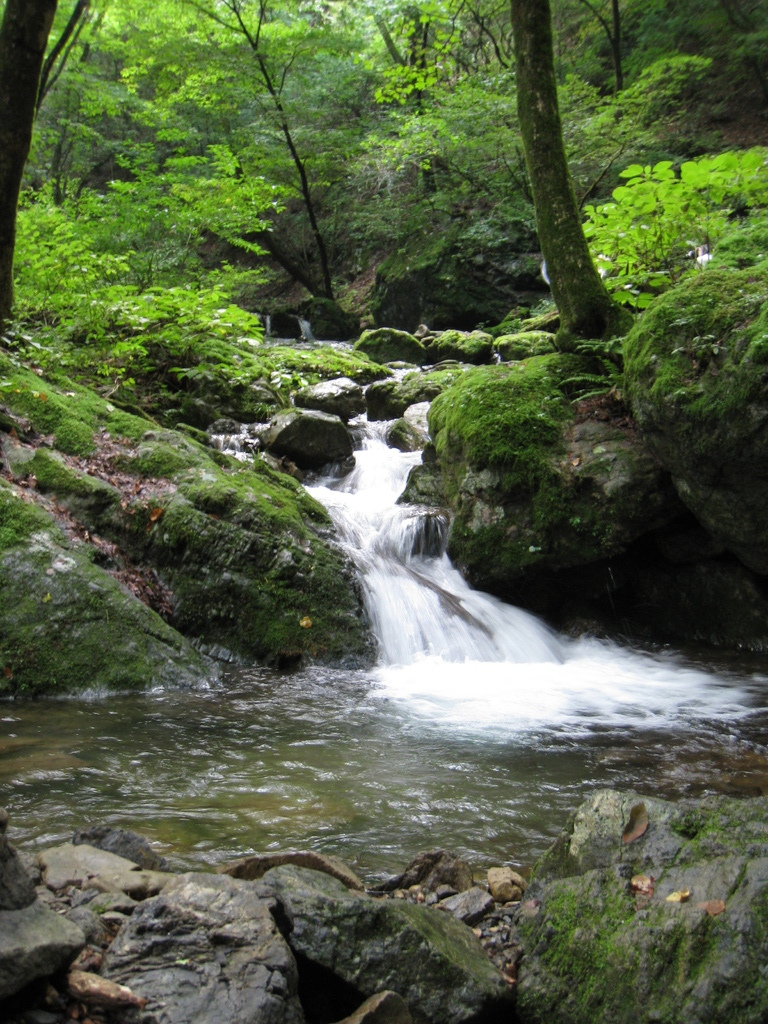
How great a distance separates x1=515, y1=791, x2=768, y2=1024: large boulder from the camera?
76.5 inches

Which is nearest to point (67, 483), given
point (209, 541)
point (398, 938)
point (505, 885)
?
point (209, 541)

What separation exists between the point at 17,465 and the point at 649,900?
20.8 feet

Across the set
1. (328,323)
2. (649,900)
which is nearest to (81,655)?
(649,900)

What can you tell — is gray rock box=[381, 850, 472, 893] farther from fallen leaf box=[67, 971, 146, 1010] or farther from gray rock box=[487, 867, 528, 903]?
fallen leaf box=[67, 971, 146, 1010]

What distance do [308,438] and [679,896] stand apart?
8.58 m

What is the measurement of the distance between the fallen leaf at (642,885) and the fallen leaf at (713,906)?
166 millimetres

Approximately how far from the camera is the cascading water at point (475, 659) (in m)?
5.70

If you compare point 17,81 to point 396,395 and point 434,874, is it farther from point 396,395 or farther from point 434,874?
point 434,874

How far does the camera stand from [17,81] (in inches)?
263

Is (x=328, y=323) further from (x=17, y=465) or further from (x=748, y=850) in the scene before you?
(x=748, y=850)

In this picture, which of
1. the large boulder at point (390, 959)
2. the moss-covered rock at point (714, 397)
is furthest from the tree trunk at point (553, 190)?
the large boulder at point (390, 959)

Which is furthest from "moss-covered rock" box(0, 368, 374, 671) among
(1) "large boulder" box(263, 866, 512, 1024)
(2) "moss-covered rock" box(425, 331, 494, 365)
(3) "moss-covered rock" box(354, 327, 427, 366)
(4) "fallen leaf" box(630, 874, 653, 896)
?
(3) "moss-covered rock" box(354, 327, 427, 366)

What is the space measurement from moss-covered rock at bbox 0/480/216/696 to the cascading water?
186cm

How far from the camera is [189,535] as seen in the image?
672 cm
